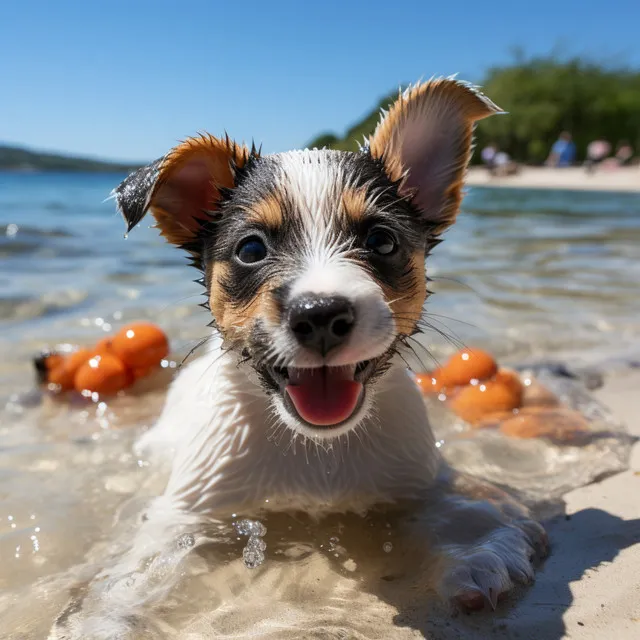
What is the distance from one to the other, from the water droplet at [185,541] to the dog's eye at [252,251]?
1.35 metres

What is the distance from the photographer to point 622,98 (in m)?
58.7

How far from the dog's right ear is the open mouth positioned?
99 cm

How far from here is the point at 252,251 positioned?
3.03 metres

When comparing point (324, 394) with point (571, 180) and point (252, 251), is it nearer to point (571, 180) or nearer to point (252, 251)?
point (252, 251)

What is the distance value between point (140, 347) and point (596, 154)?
51.2m

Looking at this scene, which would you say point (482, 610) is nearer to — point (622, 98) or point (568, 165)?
point (568, 165)

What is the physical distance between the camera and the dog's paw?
286cm

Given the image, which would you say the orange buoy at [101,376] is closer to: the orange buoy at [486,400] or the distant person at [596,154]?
the orange buoy at [486,400]

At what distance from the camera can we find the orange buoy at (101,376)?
612cm

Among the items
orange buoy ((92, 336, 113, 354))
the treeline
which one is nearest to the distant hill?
the treeline

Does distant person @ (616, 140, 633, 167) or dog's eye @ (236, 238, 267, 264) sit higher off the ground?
dog's eye @ (236, 238, 267, 264)

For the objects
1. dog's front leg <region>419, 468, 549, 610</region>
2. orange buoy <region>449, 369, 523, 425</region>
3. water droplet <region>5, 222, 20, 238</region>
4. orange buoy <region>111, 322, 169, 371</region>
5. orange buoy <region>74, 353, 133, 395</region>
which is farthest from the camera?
water droplet <region>5, 222, 20, 238</region>

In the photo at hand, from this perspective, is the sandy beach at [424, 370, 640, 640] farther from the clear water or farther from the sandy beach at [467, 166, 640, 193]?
the sandy beach at [467, 166, 640, 193]

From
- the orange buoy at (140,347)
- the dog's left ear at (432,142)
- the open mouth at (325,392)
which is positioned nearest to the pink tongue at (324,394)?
the open mouth at (325,392)
